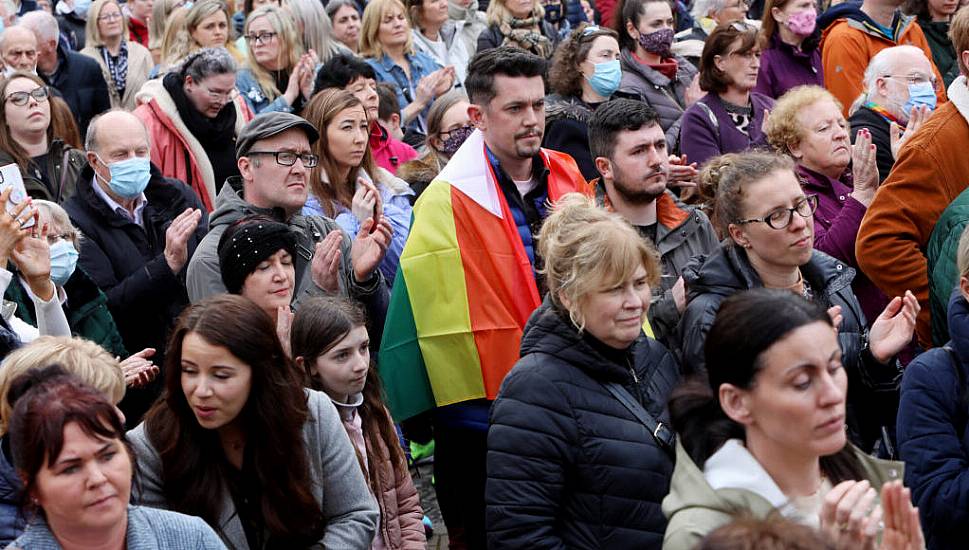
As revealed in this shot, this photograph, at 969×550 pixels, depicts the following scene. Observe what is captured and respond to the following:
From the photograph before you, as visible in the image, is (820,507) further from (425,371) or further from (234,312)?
(425,371)

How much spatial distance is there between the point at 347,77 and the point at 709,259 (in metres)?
3.57

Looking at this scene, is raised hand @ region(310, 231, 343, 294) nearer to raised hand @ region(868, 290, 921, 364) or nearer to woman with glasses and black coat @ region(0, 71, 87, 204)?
woman with glasses and black coat @ region(0, 71, 87, 204)

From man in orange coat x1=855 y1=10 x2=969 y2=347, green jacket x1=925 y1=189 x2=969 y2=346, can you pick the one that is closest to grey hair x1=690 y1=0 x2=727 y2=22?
man in orange coat x1=855 y1=10 x2=969 y2=347

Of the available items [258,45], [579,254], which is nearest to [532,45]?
[258,45]

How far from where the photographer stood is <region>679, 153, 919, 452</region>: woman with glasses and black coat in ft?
15.1

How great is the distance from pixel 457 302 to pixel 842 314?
1522 mm

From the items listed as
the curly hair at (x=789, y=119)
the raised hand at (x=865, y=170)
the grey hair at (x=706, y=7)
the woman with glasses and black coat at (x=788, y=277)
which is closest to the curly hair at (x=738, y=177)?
the woman with glasses and black coat at (x=788, y=277)

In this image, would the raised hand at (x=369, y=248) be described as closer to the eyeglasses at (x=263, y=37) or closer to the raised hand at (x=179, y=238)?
the raised hand at (x=179, y=238)

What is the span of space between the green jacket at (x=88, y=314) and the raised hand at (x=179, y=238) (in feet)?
1.21

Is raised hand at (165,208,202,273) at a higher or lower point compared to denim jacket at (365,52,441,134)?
lower

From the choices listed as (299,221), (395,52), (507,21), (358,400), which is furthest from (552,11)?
(358,400)

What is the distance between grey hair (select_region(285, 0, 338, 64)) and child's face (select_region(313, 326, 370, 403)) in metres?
4.91

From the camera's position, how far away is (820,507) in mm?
3158

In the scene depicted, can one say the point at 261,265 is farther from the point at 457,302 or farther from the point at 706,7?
the point at 706,7
